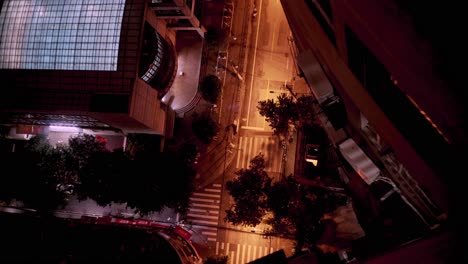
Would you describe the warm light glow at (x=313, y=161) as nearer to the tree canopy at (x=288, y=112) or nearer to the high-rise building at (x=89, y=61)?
the tree canopy at (x=288, y=112)

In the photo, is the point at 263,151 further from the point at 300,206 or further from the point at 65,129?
the point at 65,129

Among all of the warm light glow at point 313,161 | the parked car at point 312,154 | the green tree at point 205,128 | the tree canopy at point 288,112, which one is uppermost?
the tree canopy at point 288,112

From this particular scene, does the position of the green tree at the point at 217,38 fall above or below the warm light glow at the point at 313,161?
above

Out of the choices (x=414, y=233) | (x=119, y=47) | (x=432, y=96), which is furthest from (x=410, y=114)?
(x=119, y=47)

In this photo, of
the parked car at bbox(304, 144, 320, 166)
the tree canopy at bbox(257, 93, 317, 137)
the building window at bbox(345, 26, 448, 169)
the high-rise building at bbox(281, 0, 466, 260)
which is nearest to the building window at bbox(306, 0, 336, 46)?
the high-rise building at bbox(281, 0, 466, 260)

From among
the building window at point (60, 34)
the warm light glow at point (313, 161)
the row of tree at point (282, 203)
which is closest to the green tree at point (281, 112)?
the row of tree at point (282, 203)

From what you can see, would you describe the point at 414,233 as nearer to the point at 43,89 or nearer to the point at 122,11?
the point at 122,11
